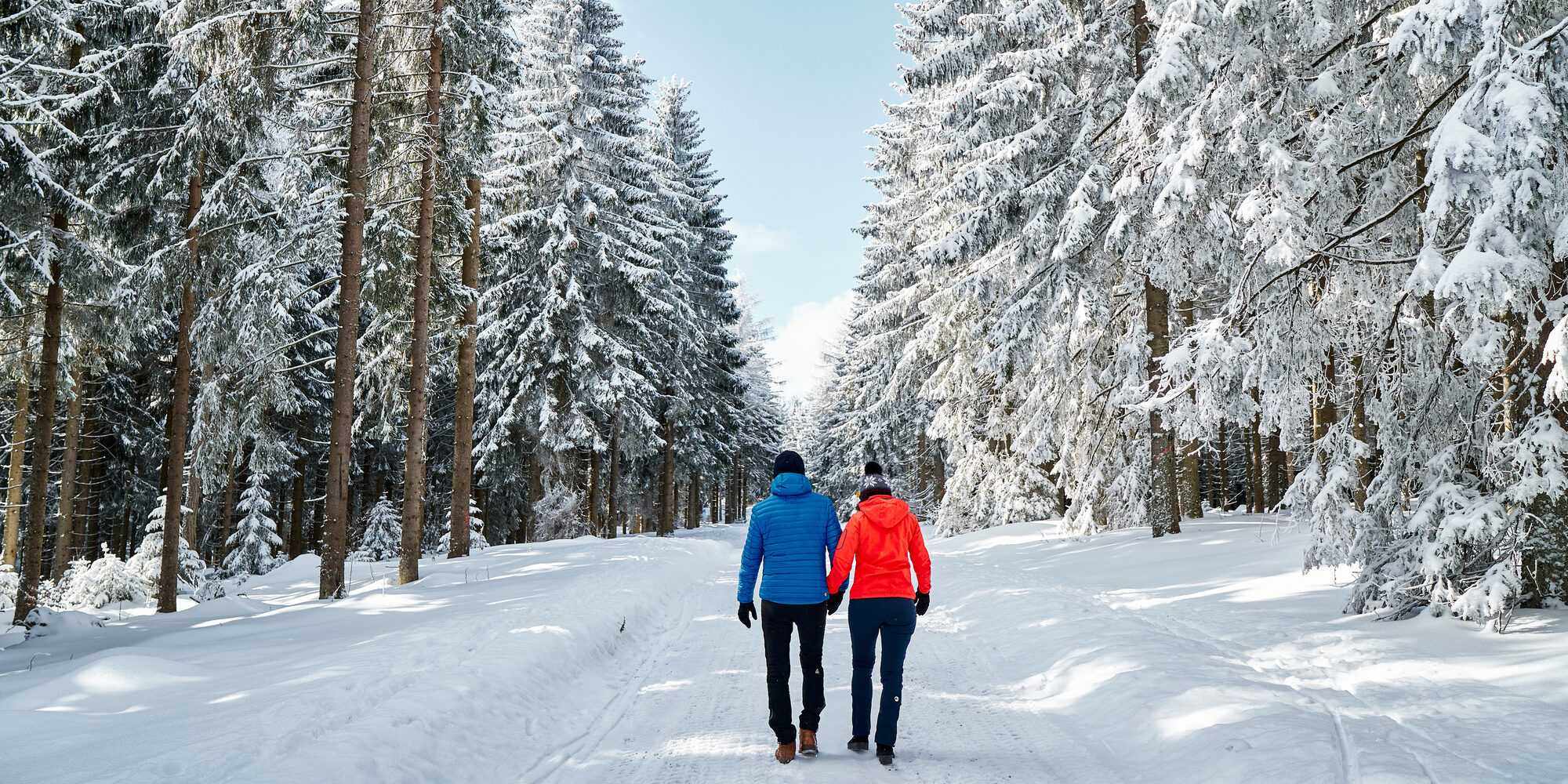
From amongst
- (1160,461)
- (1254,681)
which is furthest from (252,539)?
(1254,681)

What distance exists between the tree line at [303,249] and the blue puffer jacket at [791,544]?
836 cm

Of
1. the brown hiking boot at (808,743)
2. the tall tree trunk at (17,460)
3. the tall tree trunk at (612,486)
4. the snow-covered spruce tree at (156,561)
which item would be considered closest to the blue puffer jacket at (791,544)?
the brown hiking boot at (808,743)

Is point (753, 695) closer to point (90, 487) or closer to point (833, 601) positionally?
point (833, 601)

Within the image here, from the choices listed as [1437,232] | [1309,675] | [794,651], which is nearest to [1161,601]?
[1309,675]

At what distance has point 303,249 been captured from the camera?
39.8 feet

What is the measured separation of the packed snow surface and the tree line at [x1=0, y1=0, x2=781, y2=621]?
430cm

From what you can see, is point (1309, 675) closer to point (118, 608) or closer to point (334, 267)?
point (334, 267)

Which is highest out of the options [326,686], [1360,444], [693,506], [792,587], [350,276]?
[350,276]

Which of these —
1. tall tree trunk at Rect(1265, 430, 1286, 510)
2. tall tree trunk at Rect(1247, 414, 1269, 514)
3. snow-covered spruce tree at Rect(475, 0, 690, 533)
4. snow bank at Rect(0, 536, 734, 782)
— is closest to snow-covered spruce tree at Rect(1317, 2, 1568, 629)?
snow bank at Rect(0, 536, 734, 782)

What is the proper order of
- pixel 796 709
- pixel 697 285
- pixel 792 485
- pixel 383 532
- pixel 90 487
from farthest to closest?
pixel 697 285 < pixel 383 532 < pixel 90 487 < pixel 796 709 < pixel 792 485

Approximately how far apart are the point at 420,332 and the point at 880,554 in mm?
10982

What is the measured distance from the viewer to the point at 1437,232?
576 cm

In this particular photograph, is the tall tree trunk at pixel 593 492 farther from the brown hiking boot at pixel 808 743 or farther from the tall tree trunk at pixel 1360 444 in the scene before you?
the brown hiking boot at pixel 808 743

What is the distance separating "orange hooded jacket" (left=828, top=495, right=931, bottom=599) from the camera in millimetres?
→ 5191
